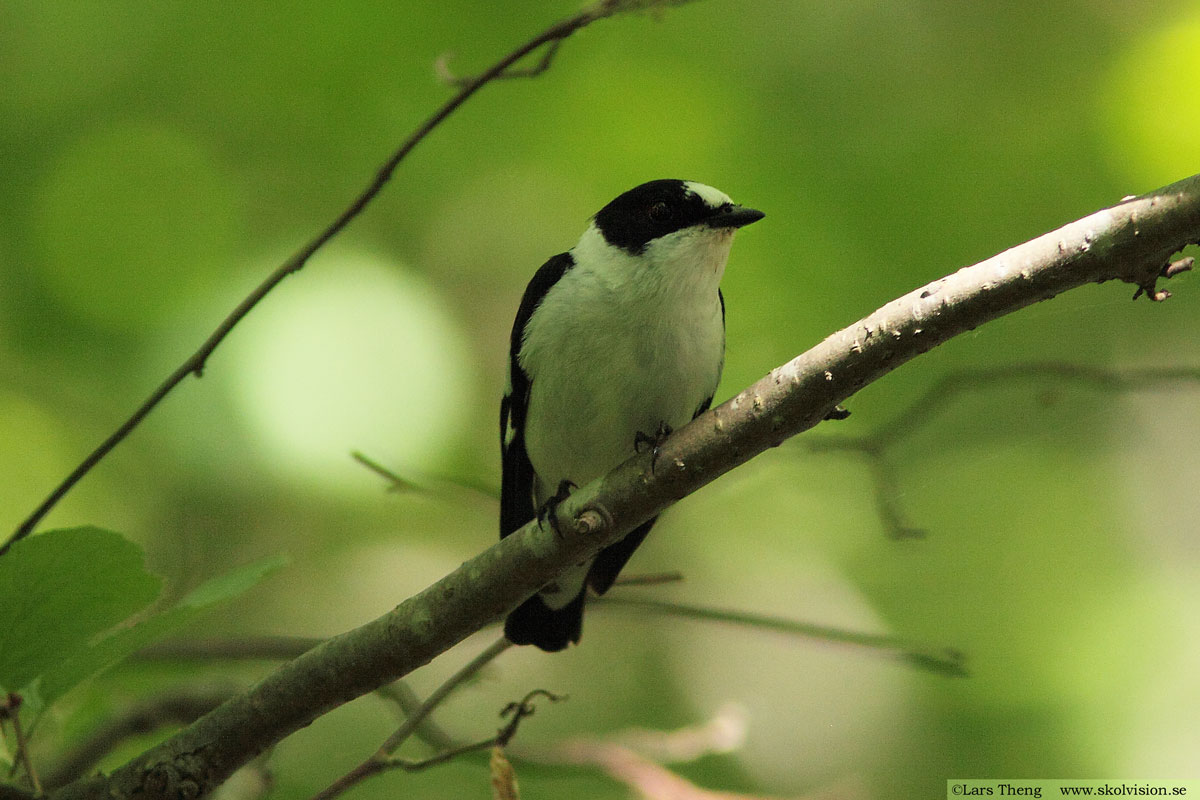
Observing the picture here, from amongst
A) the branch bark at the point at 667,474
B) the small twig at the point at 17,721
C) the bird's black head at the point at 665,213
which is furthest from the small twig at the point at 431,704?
the bird's black head at the point at 665,213

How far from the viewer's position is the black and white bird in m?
2.83

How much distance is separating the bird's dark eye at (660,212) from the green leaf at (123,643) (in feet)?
5.54

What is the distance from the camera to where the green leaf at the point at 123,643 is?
180 centimetres

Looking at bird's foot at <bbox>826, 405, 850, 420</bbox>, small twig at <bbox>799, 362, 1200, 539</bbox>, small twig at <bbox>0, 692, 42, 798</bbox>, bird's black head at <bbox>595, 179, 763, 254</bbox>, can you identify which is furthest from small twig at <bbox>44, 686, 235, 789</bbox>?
bird's foot at <bbox>826, 405, 850, 420</bbox>

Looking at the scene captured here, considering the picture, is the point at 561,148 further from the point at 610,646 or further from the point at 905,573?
the point at 610,646

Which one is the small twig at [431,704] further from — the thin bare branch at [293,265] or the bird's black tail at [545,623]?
the thin bare branch at [293,265]

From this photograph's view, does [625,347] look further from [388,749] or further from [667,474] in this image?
[388,749]

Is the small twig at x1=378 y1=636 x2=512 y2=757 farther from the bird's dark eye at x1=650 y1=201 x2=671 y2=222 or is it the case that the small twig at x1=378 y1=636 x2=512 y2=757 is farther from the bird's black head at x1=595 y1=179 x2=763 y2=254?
the bird's dark eye at x1=650 y1=201 x2=671 y2=222

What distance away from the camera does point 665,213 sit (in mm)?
3127

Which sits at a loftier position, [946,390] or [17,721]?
[946,390]

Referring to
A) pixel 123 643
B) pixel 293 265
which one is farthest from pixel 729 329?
pixel 123 643

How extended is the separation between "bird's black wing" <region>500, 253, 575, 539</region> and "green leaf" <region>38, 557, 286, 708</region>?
1.40 metres

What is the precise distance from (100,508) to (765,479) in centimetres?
287

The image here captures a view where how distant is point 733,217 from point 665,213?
0.85 ft
